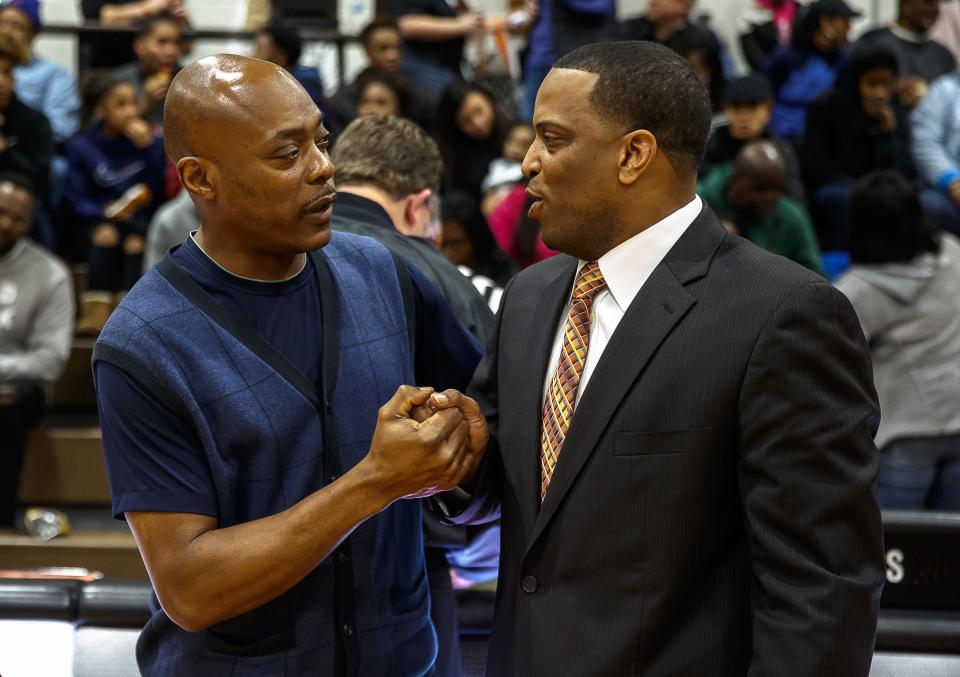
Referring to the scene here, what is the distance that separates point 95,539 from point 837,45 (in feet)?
16.9

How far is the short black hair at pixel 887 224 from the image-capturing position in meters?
4.16

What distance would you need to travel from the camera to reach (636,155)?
1.93 meters

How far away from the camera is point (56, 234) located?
277 inches

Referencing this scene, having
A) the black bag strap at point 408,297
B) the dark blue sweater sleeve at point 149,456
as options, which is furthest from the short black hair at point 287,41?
the dark blue sweater sleeve at point 149,456

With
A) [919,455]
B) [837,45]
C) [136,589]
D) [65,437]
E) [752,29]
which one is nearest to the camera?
[136,589]

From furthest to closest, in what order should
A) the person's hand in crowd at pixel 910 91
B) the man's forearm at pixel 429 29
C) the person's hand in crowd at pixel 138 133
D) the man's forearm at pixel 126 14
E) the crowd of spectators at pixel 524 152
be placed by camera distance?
1. the man's forearm at pixel 126 14
2. the man's forearm at pixel 429 29
3. the person's hand in crowd at pixel 910 91
4. the person's hand in crowd at pixel 138 133
5. the crowd of spectators at pixel 524 152

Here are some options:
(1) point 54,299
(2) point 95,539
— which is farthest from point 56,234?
(2) point 95,539

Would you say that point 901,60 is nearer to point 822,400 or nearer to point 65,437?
point 65,437

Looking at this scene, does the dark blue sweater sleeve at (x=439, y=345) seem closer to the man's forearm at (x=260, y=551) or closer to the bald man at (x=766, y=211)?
the man's forearm at (x=260, y=551)

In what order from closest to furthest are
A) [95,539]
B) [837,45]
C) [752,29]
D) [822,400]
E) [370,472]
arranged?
[822,400]
[370,472]
[95,539]
[837,45]
[752,29]

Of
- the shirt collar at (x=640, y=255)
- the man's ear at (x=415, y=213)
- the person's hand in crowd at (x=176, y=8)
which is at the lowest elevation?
the person's hand in crowd at (x=176, y=8)

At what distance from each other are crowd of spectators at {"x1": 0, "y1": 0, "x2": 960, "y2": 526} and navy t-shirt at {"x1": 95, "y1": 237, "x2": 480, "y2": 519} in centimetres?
123

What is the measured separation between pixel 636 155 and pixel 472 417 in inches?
19.1

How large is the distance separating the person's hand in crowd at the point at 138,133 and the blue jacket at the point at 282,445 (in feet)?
15.6
